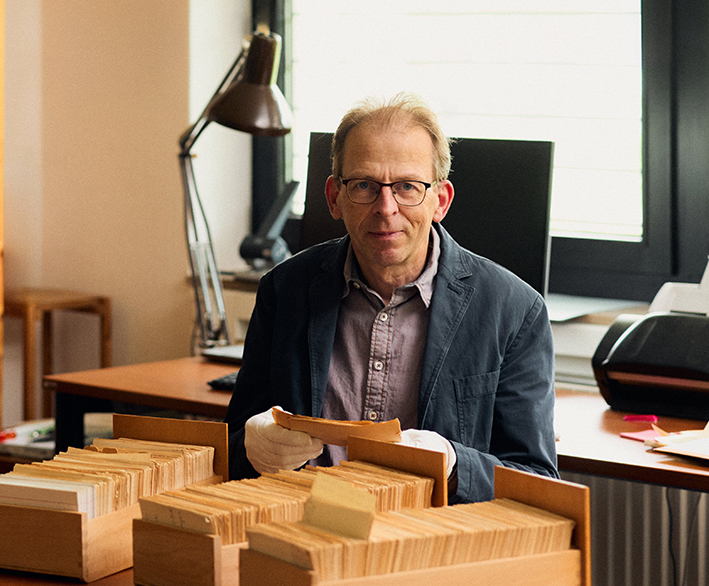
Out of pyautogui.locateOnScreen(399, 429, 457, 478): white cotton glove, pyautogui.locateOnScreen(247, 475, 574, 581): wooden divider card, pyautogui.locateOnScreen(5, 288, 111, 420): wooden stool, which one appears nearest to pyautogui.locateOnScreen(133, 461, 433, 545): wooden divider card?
pyautogui.locateOnScreen(247, 475, 574, 581): wooden divider card

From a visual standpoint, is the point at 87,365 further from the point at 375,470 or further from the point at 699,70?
the point at 375,470

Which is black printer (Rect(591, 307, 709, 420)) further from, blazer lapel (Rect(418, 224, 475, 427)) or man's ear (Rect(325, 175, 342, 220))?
man's ear (Rect(325, 175, 342, 220))

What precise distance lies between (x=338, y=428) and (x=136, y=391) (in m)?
1.00

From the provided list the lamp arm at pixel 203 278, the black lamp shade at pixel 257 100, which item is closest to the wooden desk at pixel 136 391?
the lamp arm at pixel 203 278

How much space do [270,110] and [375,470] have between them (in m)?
1.35

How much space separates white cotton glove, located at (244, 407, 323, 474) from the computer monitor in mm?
807

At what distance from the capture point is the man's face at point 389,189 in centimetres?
136

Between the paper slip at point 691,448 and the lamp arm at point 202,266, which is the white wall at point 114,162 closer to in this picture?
the lamp arm at point 202,266

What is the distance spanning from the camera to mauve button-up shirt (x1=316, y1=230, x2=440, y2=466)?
4.75 ft

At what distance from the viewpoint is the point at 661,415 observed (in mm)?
1803

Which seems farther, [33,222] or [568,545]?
[33,222]

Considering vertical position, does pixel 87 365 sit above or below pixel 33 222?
below

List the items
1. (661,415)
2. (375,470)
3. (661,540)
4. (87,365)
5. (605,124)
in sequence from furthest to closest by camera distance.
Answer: (87,365), (605,124), (661,540), (661,415), (375,470)

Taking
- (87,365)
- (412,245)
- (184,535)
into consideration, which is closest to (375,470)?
(184,535)
